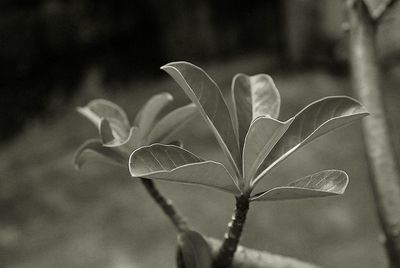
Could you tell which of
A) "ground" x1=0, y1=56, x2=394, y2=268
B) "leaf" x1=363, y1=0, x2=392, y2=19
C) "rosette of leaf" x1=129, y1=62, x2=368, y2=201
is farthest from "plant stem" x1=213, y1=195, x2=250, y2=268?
"ground" x1=0, y1=56, x2=394, y2=268

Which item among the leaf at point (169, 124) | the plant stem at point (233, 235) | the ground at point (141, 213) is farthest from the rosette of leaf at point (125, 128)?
the ground at point (141, 213)

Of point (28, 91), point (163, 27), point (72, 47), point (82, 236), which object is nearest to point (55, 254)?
point (82, 236)

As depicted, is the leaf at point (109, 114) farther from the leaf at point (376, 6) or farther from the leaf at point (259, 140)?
the leaf at point (376, 6)

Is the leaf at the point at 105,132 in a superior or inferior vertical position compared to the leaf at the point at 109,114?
superior

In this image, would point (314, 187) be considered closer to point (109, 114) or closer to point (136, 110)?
point (109, 114)

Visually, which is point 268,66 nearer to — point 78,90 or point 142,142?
point 78,90
